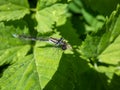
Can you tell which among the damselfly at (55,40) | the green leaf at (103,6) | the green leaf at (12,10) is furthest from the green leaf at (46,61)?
the green leaf at (103,6)

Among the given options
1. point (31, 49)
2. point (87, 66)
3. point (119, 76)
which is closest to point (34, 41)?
point (31, 49)

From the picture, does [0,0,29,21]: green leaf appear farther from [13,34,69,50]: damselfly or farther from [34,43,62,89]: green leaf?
[34,43,62,89]: green leaf

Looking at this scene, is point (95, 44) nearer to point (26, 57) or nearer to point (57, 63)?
point (57, 63)

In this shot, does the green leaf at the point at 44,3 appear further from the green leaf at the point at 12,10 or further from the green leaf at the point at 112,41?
the green leaf at the point at 112,41

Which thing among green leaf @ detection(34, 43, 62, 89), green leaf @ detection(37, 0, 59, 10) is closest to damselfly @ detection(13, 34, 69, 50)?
green leaf @ detection(34, 43, 62, 89)

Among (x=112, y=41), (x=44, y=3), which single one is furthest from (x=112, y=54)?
(x=44, y=3)

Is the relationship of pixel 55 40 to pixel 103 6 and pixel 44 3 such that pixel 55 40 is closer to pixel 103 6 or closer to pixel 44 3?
pixel 44 3
